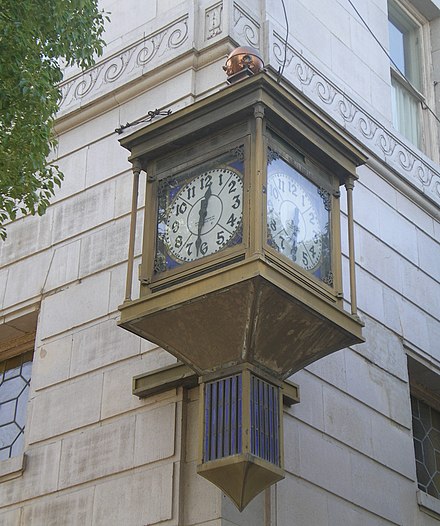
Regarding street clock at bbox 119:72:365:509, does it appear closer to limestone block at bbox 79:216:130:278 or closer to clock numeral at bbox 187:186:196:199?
clock numeral at bbox 187:186:196:199

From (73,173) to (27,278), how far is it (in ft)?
4.05

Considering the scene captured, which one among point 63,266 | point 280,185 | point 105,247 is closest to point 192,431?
point 280,185

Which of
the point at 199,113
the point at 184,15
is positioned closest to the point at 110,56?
the point at 184,15

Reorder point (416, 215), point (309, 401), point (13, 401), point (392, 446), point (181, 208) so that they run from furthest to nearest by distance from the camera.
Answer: point (416, 215) < point (13, 401) < point (392, 446) < point (309, 401) < point (181, 208)

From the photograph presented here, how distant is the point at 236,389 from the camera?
8281 mm

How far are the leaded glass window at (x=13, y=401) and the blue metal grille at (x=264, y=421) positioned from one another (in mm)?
3626

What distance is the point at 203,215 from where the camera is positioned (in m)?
8.70

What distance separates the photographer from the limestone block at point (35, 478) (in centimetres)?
989

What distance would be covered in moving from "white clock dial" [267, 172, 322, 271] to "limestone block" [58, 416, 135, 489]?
2198 millimetres

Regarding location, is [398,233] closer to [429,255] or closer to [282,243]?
[429,255]

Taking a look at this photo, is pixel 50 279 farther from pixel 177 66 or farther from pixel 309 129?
pixel 309 129

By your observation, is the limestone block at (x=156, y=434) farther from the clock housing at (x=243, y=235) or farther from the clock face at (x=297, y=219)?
the clock face at (x=297, y=219)

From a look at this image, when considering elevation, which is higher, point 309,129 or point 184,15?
point 184,15

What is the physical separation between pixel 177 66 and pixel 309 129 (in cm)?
268
